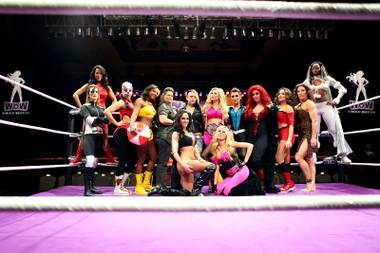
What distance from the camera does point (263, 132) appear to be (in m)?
3.26

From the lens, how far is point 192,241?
1.35m

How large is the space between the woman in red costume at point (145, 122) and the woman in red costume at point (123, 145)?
0.27ft

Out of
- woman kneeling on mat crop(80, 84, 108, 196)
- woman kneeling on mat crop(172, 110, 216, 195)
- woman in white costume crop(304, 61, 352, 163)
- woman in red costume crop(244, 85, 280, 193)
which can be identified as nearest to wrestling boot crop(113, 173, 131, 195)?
woman kneeling on mat crop(80, 84, 108, 196)

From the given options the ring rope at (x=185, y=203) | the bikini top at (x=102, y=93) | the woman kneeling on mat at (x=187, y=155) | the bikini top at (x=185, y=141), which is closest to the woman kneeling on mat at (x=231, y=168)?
the woman kneeling on mat at (x=187, y=155)

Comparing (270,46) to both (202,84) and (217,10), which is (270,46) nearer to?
(202,84)

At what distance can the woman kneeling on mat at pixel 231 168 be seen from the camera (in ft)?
9.42

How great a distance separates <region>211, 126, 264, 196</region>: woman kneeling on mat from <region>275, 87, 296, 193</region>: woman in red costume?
468 millimetres

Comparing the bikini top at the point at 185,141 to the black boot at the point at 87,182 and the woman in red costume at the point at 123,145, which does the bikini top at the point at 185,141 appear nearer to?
the woman in red costume at the point at 123,145

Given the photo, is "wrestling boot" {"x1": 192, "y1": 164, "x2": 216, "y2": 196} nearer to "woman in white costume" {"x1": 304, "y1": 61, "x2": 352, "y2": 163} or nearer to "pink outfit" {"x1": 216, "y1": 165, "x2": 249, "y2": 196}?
"pink outfit" {"x1": 216, "y1": 165, "x2": 249, "y2": 196}

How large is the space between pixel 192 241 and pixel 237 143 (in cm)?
183

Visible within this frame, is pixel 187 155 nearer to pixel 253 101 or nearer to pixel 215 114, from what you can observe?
pixel 215 114

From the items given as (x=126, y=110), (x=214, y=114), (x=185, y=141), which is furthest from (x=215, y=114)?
(x=126, y=110)

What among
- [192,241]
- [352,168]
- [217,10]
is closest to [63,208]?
[217,10]

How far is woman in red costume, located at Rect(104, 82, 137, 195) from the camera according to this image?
3145mm
